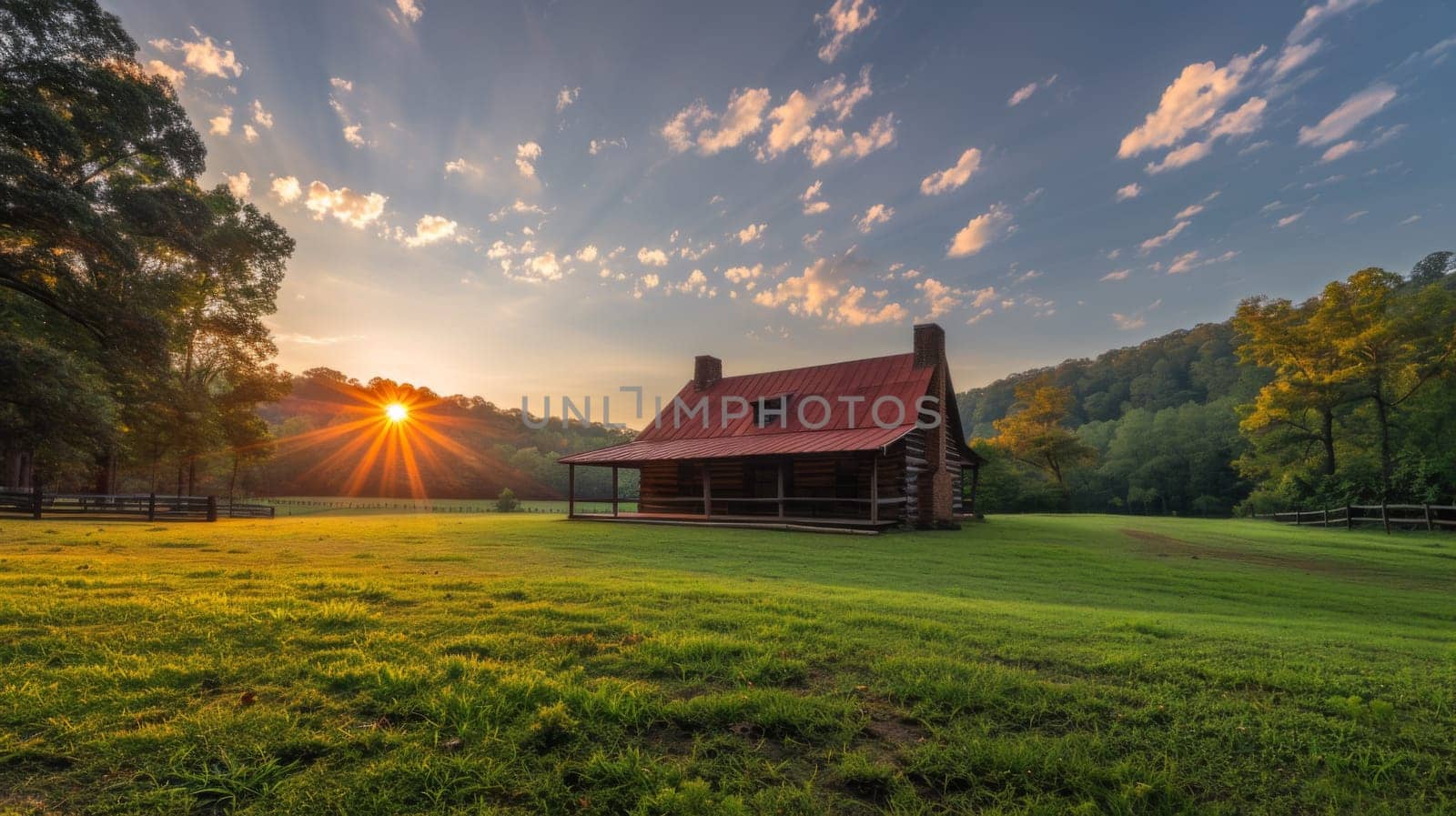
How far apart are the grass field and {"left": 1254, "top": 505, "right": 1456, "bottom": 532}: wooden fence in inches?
863

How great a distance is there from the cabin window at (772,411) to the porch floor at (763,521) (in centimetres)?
429

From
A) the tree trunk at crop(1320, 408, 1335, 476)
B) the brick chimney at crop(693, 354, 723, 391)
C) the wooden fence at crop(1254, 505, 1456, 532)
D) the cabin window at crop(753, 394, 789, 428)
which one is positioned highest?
the brick chimney at crop(693, 354, 723, 391)

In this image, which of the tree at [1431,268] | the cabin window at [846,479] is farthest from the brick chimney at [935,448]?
the tree at [1431,268]

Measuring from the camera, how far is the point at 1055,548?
1442 cm

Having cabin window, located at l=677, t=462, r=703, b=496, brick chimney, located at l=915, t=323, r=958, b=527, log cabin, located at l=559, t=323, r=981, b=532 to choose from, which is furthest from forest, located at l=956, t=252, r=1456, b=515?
cabin window, located at l=677, t=462, r=703, b=496

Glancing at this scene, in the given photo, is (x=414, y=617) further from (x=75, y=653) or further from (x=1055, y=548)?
(x=1055, y=548)

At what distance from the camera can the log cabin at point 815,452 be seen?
20859mm

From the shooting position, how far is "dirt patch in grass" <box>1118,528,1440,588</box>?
11.2m

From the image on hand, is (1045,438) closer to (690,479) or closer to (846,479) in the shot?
(846,479)

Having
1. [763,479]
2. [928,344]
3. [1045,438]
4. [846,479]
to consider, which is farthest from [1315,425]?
[763,479]

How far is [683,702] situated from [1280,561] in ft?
55.0

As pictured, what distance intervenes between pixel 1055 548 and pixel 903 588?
8.46 meters

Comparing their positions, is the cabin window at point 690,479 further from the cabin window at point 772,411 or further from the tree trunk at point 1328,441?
the tree trunk at point 1328,441

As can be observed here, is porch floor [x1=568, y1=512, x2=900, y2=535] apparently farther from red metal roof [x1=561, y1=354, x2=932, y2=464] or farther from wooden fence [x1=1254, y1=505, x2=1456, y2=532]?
wooden fence [x1=1254, y1=505, x2=1456, y2=532]
